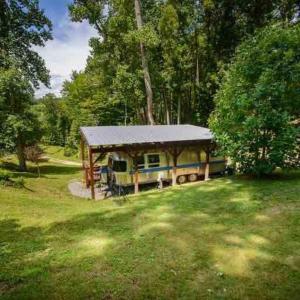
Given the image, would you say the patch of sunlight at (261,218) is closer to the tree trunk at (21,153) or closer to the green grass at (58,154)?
the tree trunk at (21,153)

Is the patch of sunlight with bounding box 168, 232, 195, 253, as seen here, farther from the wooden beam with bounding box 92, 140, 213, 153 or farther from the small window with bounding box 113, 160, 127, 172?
the small window with bounding box 113, 160, 127, 172

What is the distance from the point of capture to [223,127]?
1385 centimetres

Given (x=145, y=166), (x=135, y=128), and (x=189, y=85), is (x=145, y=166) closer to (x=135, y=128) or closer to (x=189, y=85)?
(x=135, y=128)

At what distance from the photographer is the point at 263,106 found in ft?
41.0

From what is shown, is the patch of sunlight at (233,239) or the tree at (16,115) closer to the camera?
the patch of sunlight at (233,239)

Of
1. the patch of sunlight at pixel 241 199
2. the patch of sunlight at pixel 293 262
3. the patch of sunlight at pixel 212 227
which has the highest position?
the patch of sunlight at pixel 241 199

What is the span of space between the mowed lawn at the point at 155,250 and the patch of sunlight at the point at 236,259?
0.02 metres

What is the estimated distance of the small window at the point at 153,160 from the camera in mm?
16469

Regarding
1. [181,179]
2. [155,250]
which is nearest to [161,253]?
[155,250]

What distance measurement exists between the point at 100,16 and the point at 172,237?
70.0 ft

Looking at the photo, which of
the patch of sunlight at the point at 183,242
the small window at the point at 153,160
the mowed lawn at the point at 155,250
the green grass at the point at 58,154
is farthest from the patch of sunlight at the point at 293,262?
the green grass at the point at 58,154

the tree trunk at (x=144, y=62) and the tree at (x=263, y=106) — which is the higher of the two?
the tree trunk at (x=144, y=62)

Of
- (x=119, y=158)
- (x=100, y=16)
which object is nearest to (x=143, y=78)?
(x=100, y=16)

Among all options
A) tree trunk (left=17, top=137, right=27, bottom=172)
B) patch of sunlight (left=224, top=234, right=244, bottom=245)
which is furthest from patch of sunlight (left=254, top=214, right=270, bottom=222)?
tree trunk (left=17, top=137, right=27, bottom=172)
